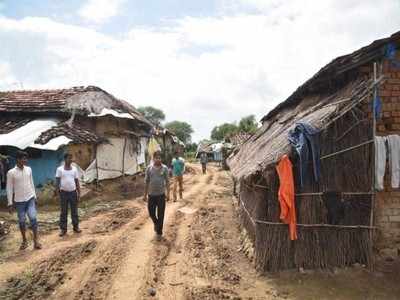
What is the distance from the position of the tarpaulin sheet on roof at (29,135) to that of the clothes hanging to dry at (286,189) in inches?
358

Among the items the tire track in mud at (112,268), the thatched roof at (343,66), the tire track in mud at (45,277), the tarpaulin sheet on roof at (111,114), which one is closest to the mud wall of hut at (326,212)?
the thatched roof at (343,66)

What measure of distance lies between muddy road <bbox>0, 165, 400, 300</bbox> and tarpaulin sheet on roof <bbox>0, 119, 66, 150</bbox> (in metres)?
4.41

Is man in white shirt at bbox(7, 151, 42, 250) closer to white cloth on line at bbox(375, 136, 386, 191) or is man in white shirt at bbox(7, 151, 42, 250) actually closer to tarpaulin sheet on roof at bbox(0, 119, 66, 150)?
tarpaulin sheet on roof at bbox(0, 119, 66, 150)

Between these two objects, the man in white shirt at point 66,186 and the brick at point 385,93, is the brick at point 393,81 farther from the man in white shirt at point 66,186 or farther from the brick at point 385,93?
the man in white shirt at point 66,186

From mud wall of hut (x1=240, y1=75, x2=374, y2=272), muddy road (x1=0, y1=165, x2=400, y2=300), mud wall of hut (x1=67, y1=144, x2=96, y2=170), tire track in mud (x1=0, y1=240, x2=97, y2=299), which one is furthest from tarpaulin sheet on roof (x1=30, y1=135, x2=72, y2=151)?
mud wall of hut (x1=240, y1=75, x2=374, y2=272)

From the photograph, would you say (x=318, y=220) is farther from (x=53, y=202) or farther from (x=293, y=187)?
(x=53, y=202)

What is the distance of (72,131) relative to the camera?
14.4 m

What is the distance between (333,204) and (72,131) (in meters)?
10.9

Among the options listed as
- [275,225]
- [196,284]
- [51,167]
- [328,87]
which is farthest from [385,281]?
[51,167]

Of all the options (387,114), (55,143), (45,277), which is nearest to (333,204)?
(387,114)

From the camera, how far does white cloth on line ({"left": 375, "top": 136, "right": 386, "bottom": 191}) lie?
6.17 meters

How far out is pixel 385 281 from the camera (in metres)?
5.93

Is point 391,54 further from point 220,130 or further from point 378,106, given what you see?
point 220,130

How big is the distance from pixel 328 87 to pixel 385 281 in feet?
12.5
